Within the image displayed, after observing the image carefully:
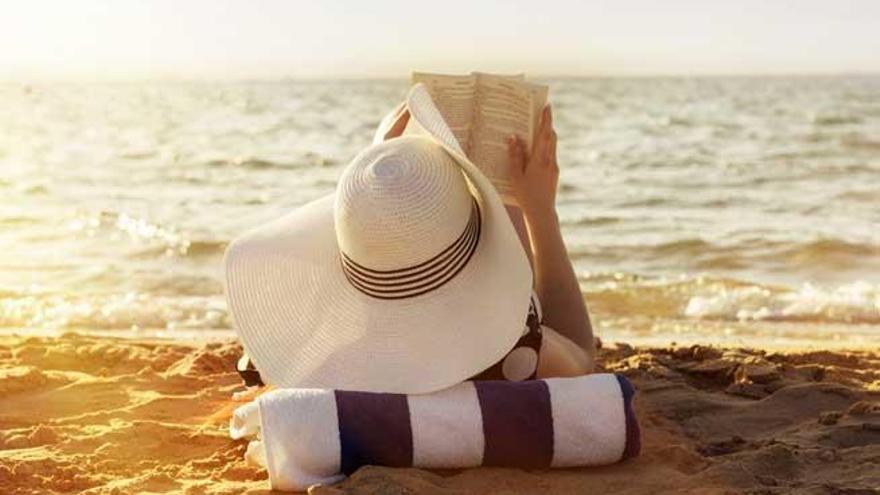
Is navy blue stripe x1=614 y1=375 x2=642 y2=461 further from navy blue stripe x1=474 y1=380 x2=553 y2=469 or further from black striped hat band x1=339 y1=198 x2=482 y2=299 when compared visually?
black striped hat band x1=339 y1=198 x2=482 y2=299

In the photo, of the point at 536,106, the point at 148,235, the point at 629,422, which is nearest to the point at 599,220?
the point at 148,235

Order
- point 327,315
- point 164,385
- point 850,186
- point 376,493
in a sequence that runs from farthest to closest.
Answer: point 850,186, point 164,385, point 327,315, point 376,493

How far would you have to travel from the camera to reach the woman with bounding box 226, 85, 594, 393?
3037 mm

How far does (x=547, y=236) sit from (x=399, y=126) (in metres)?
0.57

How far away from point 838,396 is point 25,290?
5151 millimetres

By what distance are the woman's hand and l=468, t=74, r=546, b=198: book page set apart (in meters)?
0.03

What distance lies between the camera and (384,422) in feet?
9.86

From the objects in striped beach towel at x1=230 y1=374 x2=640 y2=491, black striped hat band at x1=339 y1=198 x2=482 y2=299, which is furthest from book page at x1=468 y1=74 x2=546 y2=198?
striped beach towel at x1=230 y1=374 x2=640 y2=491

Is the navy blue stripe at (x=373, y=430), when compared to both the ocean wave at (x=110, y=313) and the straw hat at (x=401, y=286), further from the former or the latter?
the ocean wave at (x=110, y=313)

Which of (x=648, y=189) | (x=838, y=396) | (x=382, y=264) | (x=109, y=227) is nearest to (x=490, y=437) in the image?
(x=382, y=264)

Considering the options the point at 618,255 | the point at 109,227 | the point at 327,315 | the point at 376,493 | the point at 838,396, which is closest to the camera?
the point at 376,493

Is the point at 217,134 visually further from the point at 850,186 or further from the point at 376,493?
the point at 376,493

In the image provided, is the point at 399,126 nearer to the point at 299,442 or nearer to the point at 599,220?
the point at 299,442

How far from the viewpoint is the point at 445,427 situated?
3.03 meters
